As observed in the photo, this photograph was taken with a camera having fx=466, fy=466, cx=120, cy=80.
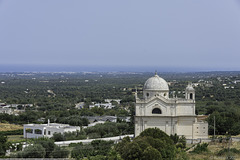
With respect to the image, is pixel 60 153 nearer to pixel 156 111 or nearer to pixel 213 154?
pixel 156 111

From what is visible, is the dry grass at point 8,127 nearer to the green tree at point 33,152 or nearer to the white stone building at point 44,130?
the white stone building at point 44,130

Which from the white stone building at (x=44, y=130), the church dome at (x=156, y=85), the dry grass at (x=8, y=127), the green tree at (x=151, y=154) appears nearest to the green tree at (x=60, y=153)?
the green tree at (x=151, y=154)

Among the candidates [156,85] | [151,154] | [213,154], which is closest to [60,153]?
[151,154]

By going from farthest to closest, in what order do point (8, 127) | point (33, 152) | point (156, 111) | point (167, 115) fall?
point (8, 127), point (156, 111), point (167, 115), point (33, 152)

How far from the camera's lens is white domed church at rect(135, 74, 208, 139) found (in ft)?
139

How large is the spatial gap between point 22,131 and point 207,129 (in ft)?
71.7

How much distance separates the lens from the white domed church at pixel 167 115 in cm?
4228

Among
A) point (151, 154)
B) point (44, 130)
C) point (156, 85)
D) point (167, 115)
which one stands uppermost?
point (156, 85)

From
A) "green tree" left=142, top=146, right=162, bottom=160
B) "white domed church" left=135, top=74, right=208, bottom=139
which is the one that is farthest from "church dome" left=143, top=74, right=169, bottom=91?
"green tree" left=142, top=146, right=162, bottom=160

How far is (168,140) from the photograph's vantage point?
35156 millimetres

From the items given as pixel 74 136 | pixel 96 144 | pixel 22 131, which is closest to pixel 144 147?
pixel 96 144

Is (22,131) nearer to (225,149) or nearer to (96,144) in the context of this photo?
(96,144)

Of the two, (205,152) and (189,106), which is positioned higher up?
(189,106)

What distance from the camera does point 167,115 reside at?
139ft
